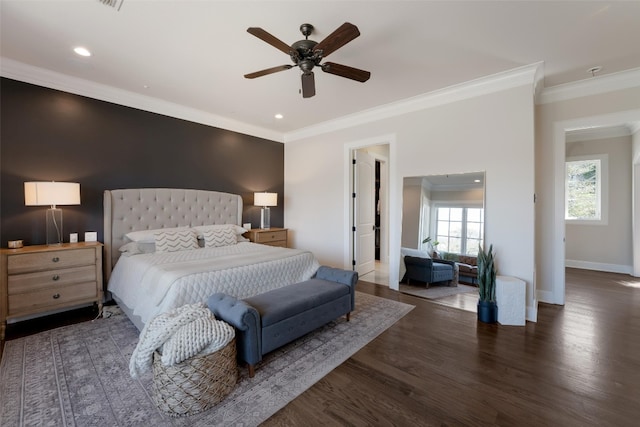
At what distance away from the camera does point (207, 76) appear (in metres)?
3.26

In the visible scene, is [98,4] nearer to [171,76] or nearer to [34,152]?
[171,76]

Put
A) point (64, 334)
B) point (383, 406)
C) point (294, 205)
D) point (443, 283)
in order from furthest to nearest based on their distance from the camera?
1. point (294, 205)
2. point (443, 283)
3. point (64, 334)
4. point (383, 406)

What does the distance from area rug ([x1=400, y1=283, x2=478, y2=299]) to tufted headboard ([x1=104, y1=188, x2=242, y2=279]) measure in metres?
3.16

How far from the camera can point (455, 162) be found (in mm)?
3682

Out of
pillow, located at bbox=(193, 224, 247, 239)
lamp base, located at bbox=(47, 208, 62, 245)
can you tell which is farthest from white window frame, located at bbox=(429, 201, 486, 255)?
lamp base, located at bbox=(47, 208, 62, 245)

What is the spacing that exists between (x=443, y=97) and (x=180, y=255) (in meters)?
4.04

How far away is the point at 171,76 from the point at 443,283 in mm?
4621

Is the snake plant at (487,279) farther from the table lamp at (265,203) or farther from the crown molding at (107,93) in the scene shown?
the crown molding at (107,93)

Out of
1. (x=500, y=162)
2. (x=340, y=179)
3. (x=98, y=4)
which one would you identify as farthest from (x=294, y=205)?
(x=98, y=4)

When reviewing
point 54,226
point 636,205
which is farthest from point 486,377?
point 636,205

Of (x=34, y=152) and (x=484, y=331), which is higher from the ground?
(x=34, y=152)

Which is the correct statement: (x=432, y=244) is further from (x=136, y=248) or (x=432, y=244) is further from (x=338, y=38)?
(x=136, y=248)

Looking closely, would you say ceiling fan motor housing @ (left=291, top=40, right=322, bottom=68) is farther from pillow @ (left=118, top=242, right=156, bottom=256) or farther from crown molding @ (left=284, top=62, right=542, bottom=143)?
pillow @ (left=118, top=242, right=156, bottom=256)

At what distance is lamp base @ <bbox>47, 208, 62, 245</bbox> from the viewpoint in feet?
10.2
